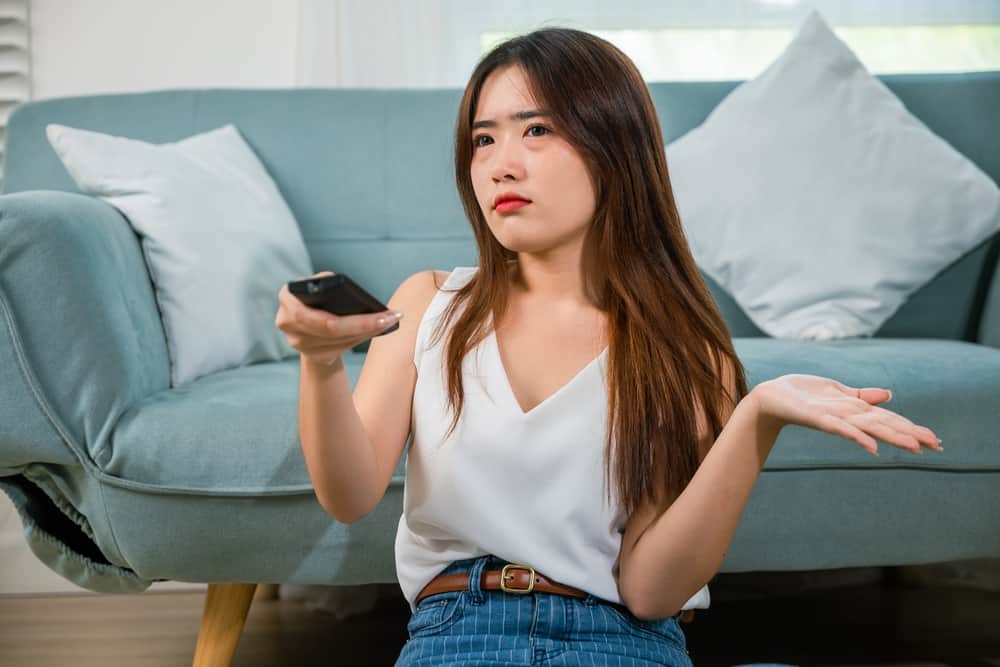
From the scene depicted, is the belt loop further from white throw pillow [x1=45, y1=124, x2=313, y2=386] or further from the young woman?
white throw pillow [x1=45, y1=124, x2=313, y2=386]

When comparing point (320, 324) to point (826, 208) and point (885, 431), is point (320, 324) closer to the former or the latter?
point (885, 431)

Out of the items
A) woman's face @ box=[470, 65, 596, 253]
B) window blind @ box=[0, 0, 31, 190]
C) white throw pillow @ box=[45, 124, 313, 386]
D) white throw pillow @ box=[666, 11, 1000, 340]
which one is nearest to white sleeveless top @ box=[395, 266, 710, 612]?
woman's face @ box=[470, 65, 596, 253]

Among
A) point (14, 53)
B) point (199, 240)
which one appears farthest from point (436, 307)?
point (14, 53)

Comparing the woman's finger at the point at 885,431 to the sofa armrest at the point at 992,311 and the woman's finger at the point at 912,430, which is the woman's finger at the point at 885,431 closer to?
the woman's finger at the point at 912,430

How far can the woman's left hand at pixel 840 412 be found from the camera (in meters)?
0.70

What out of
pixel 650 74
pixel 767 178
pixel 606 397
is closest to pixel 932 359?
pixel 767 178

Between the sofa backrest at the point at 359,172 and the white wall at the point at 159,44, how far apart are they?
0.75 m

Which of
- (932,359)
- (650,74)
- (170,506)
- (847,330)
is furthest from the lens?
(650,74)

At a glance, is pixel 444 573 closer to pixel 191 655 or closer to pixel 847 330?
pixel 191 655

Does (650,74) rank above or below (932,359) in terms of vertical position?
above

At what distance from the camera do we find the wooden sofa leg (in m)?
1.35

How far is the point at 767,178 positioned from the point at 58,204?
3.82ft

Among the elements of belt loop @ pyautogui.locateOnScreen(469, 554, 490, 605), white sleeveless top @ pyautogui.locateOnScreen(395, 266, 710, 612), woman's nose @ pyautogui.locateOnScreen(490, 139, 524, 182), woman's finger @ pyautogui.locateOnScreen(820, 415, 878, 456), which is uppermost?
woman's nose @ pyautogui.locateOnScreen(490, 139, 524, 182)

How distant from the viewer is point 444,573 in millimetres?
950
